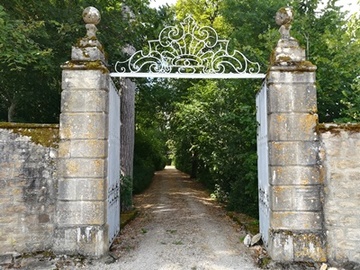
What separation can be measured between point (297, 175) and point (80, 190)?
10.4ft

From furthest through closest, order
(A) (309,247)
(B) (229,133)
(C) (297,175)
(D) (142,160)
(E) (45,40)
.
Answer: (D) (142,160) < (B) (229,133) < (E) (45,40) < (C) (297,175) < (A) (309,247)

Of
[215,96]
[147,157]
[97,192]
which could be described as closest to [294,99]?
[97,192]

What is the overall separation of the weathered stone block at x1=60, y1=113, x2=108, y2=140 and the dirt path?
188 cm

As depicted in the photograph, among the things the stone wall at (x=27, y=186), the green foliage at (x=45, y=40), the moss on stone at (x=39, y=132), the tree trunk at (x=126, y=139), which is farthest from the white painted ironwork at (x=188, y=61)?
the tree trunk at (x=126, y=139)

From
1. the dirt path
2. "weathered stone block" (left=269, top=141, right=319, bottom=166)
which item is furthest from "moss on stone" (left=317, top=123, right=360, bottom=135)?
the dirt path

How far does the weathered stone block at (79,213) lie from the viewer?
436 centimetres

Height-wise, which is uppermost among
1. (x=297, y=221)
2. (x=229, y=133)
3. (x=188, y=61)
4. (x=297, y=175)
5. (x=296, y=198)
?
(x=188, y=61)

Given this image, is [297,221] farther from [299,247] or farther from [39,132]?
[39,132]

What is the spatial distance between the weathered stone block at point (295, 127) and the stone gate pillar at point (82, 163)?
8.52ft

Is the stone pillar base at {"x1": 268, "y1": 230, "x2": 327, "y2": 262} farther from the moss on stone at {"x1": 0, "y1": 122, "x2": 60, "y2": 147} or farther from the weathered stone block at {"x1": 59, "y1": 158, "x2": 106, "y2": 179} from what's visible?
the moss on stone at {"x1": 0, "y1": 122, "x2": 60, "y2": 147}

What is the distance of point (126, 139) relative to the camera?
Answer: 30.5 ft

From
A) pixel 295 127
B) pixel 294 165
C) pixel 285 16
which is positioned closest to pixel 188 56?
pixel 285 16

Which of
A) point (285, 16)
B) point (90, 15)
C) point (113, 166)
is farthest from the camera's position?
point (113, 166)

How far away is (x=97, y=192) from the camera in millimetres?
4398
